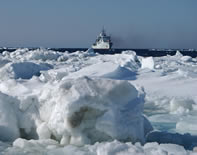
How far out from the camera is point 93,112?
3.94 meters

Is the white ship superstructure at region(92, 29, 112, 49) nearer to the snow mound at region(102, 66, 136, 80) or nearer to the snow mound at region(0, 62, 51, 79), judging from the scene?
the snow mound at region(0, 62, 51, 79)

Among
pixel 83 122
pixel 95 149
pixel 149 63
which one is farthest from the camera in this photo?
pixel 149 63

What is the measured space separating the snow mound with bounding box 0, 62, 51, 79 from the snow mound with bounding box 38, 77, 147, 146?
678 cm

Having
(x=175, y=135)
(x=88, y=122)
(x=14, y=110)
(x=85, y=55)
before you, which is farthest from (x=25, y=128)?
(x=85, y=55)

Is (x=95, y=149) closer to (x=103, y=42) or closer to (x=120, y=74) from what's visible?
(x=120, y=74)

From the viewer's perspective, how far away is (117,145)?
10.8 feet

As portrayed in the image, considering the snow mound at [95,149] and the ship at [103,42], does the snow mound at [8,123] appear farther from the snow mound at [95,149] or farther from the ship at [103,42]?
the ship at [103,42]

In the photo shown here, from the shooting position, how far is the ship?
6259 centimetres

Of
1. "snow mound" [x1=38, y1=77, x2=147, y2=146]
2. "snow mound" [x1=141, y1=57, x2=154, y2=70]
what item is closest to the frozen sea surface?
"snow mound" [x1=38, y1=77, x2=147, y2=146]

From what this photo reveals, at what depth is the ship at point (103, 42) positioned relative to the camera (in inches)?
2464

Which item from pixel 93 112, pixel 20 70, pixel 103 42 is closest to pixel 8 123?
pixel 93 112

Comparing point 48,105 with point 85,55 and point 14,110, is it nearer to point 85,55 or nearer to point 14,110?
point 14,110

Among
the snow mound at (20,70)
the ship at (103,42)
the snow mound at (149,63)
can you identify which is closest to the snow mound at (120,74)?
the snow mound at (20,70)

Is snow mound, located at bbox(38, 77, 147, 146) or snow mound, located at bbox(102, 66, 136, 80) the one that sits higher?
snow mound, located at bbox(38, 77, 147, 146)
